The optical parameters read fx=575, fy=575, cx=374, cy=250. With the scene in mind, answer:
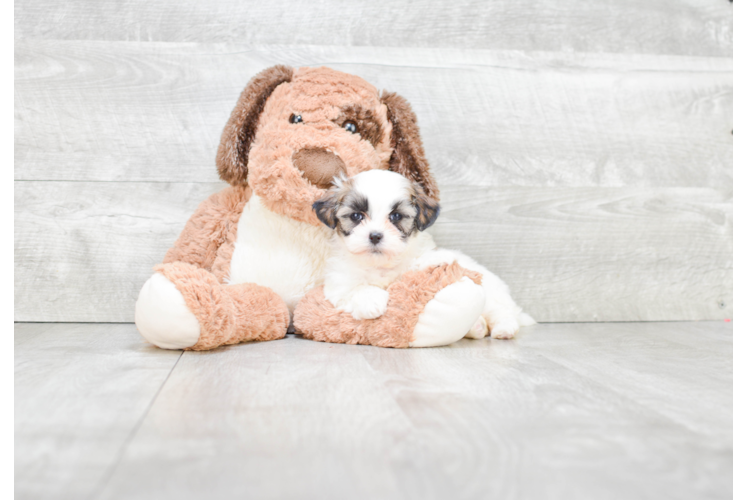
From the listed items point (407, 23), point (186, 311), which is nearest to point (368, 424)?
point (186, 311)

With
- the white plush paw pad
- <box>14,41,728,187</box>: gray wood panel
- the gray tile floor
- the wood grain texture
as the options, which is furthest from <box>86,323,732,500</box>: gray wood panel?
<box>14,41,728,187</box>: gray wood panel

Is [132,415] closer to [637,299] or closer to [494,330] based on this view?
[494,330]

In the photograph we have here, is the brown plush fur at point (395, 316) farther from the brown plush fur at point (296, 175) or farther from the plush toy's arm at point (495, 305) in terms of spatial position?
the plush toy's arm at point (495, 305)

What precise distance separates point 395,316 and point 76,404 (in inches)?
25.7

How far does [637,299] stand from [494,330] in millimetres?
678

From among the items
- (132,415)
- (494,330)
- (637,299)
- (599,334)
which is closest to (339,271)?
(494,330)

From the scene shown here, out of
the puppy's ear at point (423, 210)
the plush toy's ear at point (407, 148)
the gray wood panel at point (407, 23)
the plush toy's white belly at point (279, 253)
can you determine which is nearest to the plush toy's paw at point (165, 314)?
the plush toy's white belly at point (279, 253)

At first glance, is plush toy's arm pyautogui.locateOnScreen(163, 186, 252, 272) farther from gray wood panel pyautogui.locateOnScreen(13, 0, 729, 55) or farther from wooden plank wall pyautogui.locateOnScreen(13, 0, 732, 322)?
gray wood panel pyautogui.locateOnScreen(13, 0, 729, 55)

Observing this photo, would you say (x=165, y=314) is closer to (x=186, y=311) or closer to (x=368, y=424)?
(x=186, y=311)

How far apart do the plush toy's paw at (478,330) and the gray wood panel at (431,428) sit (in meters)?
0.24

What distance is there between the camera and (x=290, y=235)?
4.94ft

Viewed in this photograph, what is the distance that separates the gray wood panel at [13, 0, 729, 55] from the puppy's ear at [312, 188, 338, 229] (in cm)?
65

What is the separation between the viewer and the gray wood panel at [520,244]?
170cm

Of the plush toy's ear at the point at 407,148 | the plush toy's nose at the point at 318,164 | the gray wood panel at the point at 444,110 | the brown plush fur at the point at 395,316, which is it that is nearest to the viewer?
the brown plush fur at the point at 395,316
